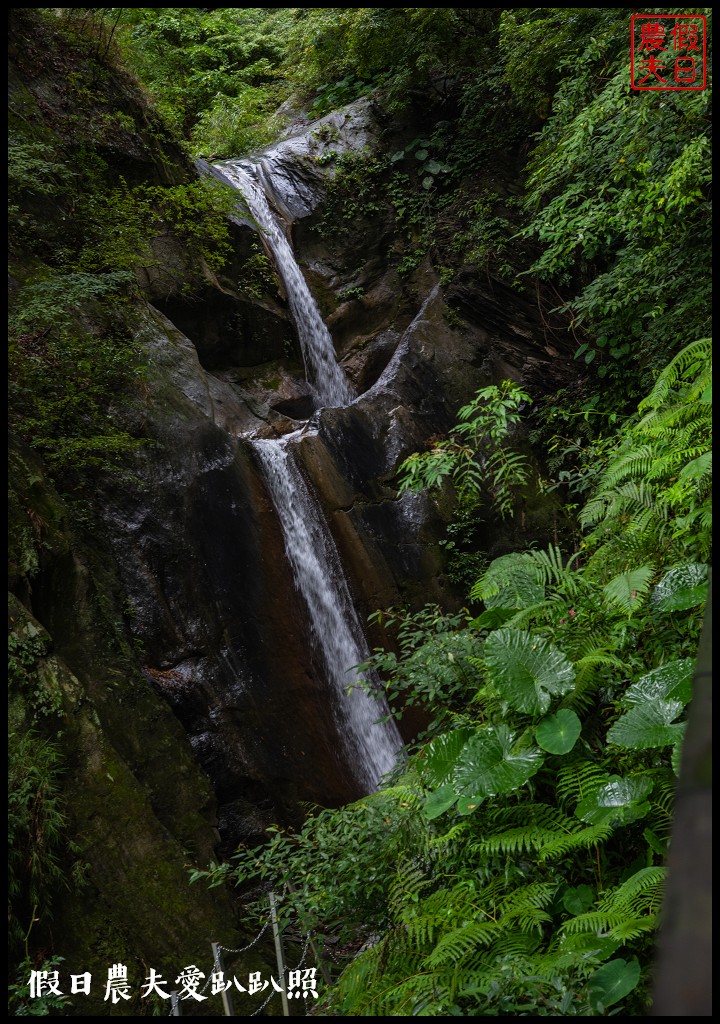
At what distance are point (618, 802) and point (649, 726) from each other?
0.37 meters

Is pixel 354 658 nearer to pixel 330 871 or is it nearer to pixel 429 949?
pixel 330 871

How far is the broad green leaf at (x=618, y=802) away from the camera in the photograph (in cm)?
276

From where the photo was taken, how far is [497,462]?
9.00m

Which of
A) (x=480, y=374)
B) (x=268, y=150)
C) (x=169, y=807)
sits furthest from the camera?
(x=268, y=150)

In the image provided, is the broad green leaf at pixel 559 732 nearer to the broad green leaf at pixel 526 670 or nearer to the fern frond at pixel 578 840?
the broad green leaf at pixel 526 670

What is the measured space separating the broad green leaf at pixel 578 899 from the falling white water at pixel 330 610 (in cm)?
432

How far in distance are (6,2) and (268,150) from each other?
11.8 meters

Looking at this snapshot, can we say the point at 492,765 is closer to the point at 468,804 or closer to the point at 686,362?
the point at 468,804

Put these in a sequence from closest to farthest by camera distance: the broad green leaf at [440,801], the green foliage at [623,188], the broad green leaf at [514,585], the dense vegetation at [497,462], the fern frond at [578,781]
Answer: the dense vegetation at [497,462]
the fern frond at [578,781]
the broad green leaf at [440,801]
the broad green leaf at [514,585]
the green foliage at [623,188]

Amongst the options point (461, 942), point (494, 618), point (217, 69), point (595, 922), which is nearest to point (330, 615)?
point (494, 618)

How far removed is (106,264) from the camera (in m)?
7.08

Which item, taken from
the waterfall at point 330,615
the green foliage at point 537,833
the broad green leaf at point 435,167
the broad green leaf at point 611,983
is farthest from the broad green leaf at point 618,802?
the broad green leaf at point 435,167

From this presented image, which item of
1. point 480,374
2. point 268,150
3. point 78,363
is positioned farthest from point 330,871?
point 268,150

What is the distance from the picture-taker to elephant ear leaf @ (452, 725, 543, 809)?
298 cm
